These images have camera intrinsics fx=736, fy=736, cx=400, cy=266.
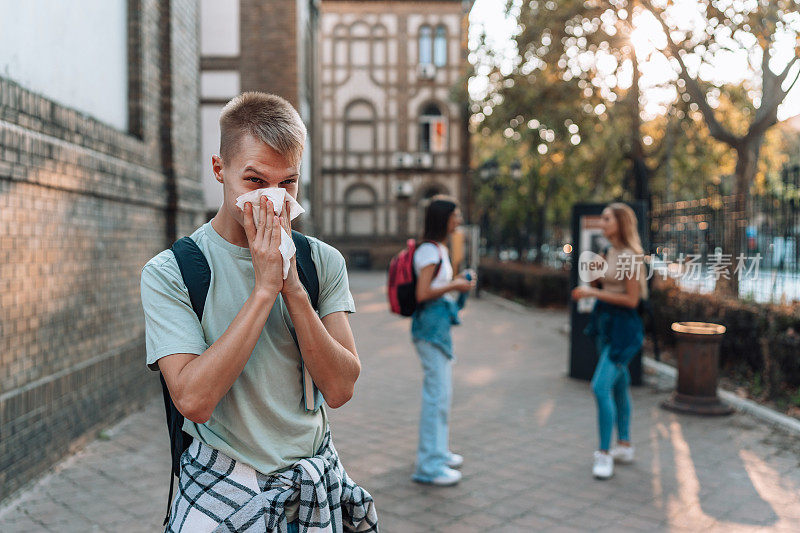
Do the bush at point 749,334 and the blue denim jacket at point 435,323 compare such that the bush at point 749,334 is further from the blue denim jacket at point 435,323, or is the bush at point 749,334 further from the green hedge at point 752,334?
the blue denim jacket at point 435,323

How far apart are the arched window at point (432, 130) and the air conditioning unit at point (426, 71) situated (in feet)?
4.57

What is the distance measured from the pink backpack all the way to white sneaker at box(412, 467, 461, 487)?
3.88ft

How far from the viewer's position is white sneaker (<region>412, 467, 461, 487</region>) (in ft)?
17.3

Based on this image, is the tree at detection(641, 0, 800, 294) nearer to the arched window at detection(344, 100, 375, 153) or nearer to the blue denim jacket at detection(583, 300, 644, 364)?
the blue denim jacket at detection(583, 300, 644, 364)

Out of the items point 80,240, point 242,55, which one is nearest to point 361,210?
point 242,55

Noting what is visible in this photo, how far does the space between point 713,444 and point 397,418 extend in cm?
292

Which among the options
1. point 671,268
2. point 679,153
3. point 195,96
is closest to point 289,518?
point 195,96

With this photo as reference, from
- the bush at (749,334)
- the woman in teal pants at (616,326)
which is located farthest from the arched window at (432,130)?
the woman in teal pants at (616,326)

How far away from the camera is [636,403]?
794cm

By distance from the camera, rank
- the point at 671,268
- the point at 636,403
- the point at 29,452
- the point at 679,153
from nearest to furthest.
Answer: the point at 29,452 → the point at 636,403 → the point at 671,268 → the point at 679,153

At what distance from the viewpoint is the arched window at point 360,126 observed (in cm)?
3556

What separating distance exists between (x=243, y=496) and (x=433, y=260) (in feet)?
11.8

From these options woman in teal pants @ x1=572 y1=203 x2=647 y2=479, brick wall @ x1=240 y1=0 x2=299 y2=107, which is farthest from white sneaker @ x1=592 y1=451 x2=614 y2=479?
brick wall @ x1=240 y1=0 x2=299 y2=107

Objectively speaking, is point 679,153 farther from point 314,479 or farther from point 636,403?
point 314,479
